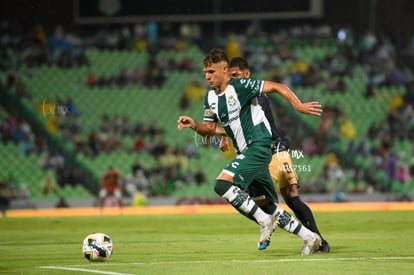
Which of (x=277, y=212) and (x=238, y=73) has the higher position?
(x=238, y=73)

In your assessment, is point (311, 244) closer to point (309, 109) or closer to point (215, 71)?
point (309, 109)

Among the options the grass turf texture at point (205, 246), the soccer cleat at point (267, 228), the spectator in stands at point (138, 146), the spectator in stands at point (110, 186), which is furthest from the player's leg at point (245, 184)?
the spectator in stands at point (138, 146)

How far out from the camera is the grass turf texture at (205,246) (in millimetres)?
9680

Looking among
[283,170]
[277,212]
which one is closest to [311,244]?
[277,212]

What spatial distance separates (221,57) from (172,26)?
2723cm

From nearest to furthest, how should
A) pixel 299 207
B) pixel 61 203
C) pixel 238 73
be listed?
1. pixel 299 207
2. pixel 238 73
3. pixel 61 203

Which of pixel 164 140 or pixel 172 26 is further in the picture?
pixel 172 26

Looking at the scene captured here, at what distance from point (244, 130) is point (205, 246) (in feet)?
9.54

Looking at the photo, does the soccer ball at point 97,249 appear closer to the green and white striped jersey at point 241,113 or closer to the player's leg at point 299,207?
the green and white striped jersey at point 241,113

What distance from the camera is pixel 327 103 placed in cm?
3366

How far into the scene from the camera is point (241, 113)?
10.9 meters

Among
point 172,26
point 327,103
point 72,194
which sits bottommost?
point 72,194

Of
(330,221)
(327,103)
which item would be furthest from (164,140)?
(330,221)

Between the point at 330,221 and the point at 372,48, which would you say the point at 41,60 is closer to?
the point at 372,48
